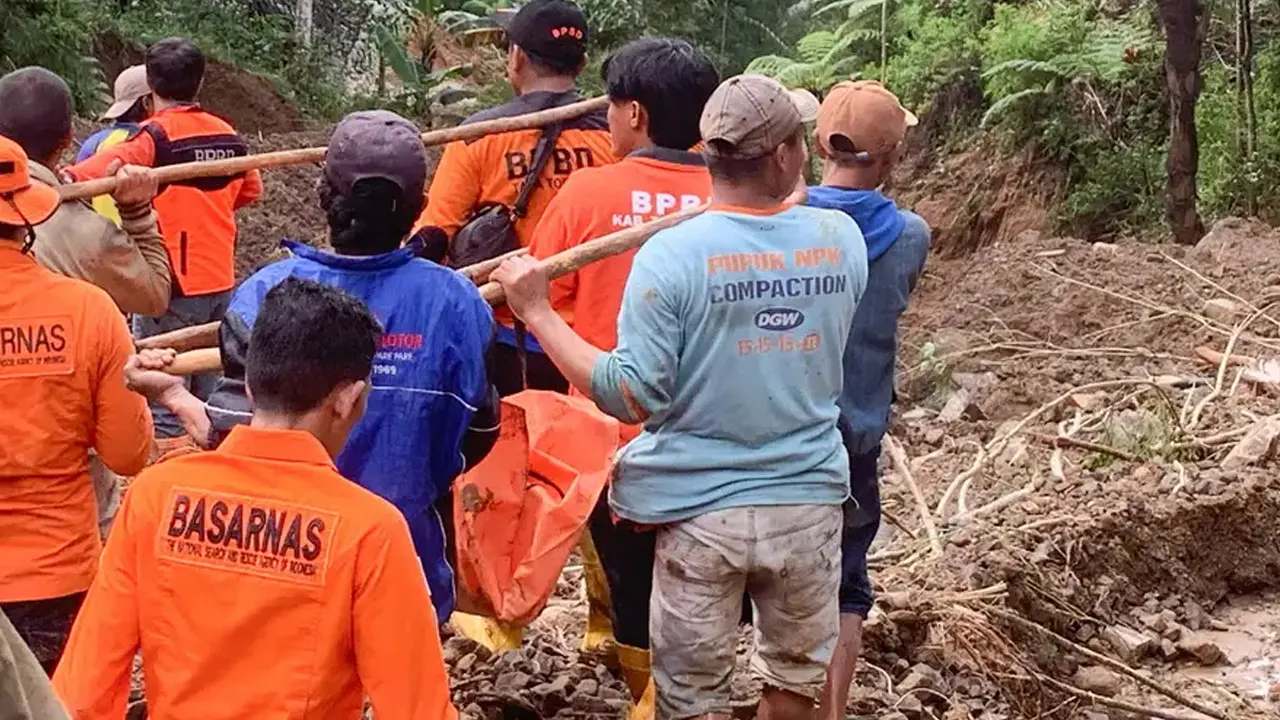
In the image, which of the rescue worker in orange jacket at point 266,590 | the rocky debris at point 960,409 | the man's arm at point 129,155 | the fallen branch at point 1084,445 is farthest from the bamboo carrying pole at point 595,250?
the rocky debris at point 960,409

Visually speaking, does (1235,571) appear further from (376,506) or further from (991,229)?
(991,229)

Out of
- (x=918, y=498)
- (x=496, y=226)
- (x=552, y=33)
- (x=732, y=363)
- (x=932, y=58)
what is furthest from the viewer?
(x=932, y=58)

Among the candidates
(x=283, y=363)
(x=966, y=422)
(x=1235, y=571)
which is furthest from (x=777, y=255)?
(x=966, y=422)

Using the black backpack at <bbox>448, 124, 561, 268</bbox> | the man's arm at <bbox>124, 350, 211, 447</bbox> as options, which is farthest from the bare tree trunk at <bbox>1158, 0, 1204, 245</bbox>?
the man's arm at <bbox>124, 350, 211, 447</bbox>

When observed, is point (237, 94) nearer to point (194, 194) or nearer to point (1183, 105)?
point (1183, 105)

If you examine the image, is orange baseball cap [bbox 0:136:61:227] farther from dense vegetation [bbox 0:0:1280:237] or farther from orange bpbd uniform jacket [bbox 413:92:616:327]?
dense vegetation [bbox 0:0:1280:237]

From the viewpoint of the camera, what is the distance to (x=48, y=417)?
3730mm

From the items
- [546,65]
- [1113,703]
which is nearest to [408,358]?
[546,65]

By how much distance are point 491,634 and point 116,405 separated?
1.56m

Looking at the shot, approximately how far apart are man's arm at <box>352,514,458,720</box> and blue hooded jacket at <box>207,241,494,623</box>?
2.51 ft

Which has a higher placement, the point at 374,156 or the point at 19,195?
A: the point at 374,156

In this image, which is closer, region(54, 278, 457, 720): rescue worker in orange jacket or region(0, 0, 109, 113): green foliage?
region(54, 278, 457, 720): rescue worker in orange jacket

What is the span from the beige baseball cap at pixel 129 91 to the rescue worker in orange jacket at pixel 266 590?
14.5 ft

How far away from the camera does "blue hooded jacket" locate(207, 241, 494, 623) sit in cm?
348
